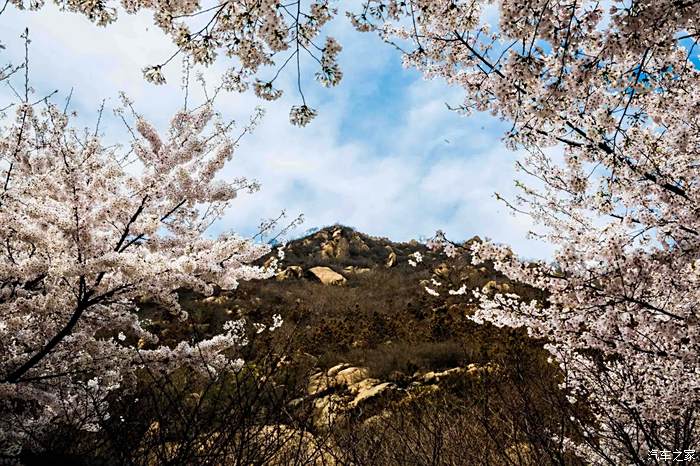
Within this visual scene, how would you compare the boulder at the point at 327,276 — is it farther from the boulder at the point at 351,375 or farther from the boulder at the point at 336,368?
the boulder at the point at 351,375

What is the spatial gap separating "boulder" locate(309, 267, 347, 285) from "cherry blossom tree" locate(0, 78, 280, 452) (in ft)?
61.7

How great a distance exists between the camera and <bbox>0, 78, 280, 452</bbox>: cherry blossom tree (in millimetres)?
3857

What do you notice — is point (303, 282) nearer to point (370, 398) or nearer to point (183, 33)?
point (370, 398)

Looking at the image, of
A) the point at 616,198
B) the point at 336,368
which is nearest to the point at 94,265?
the point at 616,198

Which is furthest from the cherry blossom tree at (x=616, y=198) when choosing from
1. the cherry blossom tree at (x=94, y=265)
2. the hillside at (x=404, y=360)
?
the cherry blossom tree at (x=94, y=265)

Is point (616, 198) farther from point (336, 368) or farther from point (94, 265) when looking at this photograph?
point (336, 368)

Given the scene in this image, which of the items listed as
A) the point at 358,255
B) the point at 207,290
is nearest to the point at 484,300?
the point at 207,290

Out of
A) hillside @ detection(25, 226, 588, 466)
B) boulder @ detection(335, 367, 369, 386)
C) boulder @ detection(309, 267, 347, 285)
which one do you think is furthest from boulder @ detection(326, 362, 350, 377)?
boulder @ detection(309, 267, 347, 285)

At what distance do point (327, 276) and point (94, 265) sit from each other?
2103cm

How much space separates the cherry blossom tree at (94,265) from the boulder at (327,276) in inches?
740

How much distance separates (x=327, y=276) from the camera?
965 inches

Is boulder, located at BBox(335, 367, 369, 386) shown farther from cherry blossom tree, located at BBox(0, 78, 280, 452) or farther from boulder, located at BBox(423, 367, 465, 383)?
cherry blossom tree, located at BBox(0, 78, 280, 452)

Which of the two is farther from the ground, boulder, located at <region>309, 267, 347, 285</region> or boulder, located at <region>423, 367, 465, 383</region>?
boulder, located at <region>309, 267, 347, 285</region>

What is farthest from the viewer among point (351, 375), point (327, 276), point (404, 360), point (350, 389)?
point (327, 276)
